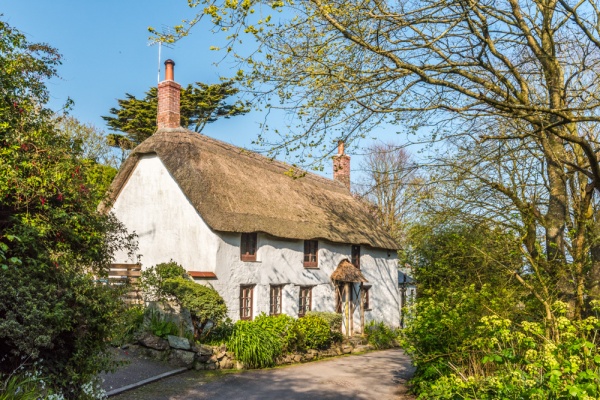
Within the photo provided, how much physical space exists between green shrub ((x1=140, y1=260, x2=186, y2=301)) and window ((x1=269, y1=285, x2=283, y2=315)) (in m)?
4.22

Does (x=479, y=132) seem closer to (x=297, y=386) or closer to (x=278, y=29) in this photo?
(x=278, y=29)

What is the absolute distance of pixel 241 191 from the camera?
17922mm

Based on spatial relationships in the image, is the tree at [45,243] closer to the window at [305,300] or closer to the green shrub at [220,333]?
the green shrub at [220,333]

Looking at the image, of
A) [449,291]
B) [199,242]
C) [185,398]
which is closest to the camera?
[449,291]

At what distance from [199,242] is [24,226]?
9816 mm

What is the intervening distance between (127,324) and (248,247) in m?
8.09

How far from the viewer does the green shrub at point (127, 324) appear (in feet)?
24.4

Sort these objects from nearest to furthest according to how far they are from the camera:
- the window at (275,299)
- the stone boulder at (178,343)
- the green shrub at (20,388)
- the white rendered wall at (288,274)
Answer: the green shrub at (20,388) → the stone boulder at (178,343) → the white rendered wall at (288,274) → the window at (275,299)

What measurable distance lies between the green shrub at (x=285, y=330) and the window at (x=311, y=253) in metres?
3.63

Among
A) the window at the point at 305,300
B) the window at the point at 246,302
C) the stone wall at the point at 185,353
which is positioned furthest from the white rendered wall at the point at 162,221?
the window at the point at 305,300

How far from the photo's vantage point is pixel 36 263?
6520 mm

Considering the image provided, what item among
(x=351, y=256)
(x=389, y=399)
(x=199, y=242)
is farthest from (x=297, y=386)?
(x=351, y=256)

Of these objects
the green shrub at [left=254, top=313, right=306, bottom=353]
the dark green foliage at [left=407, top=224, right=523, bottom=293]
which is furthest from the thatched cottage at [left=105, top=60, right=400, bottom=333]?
the dark green foliage at [left=407, top=224, right=523, bottom=293]

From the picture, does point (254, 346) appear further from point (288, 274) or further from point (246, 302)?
point (288, 274)
